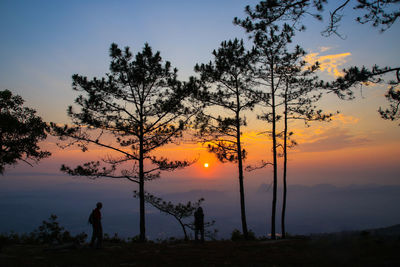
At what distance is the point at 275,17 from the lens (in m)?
9.66

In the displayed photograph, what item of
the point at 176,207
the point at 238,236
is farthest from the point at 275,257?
the point at 238,236

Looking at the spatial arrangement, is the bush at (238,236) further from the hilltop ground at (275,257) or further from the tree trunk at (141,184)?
the hilltop ground at (275,257)

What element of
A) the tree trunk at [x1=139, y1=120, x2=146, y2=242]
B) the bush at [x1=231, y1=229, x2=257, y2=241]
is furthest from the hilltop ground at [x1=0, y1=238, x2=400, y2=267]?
the bush at [x1=231, y1=229, x2=257, y2=241]

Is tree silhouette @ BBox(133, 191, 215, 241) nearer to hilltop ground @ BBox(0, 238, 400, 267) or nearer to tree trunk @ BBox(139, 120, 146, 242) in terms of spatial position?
tree trunk @ BBox(139, 120, 146, 242)

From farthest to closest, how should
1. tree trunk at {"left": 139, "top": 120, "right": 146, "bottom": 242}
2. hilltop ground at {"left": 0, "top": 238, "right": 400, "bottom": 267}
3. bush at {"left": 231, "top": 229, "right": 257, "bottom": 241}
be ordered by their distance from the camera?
1. bush at {"left": 231, "top": 229, "right": 257, "bottom": 241}
2. tree trunk at {"left": 139, "top": 120, "right": 146, "bottom": 242}
3. hilltop ground at {"left": 0, "top": 238, "right": 400, "bottom": 267}

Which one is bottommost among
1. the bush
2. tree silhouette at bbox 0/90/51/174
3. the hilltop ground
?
the bush

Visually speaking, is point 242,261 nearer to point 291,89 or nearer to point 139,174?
point 139,174

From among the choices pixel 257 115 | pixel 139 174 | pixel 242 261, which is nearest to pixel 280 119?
pixel 257 115

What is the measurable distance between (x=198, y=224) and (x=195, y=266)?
23.7 ft

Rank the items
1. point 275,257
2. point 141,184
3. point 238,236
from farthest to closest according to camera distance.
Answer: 1. point 238,236
2. point 141,184
3. point 275,257

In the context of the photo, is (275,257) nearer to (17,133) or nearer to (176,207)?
(176,207)

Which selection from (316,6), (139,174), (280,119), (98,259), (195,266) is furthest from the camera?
(280,119)

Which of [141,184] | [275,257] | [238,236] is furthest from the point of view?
[238,236]

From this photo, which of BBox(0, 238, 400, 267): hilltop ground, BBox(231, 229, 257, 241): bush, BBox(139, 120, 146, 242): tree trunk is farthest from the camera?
BBox(231, 229, 257, 241): bush
